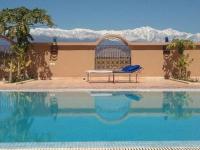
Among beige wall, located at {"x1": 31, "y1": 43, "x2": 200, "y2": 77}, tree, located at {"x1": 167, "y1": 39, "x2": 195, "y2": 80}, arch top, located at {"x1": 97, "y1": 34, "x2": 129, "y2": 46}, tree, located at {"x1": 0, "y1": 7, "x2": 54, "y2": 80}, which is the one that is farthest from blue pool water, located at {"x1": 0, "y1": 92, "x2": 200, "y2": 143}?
arch top, located at {"x1": 97, "y1": 34, "x2": 129, "y2": 46}

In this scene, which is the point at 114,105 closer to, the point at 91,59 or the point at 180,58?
the point at 180,58

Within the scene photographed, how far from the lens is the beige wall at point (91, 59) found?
2189cm

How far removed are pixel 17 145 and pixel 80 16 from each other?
48040mm

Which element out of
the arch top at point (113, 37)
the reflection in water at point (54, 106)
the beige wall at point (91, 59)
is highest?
the arch top at point (113, 37)

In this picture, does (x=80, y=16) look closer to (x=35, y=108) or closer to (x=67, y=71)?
(x=67, y=71)

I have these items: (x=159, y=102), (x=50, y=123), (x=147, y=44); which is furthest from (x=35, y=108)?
(x=147, y=44)

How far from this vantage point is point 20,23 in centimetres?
1991

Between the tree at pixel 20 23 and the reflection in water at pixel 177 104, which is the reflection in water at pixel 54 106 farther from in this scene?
the tree at pixel 20 23

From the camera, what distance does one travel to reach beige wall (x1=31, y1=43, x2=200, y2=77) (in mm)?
21891

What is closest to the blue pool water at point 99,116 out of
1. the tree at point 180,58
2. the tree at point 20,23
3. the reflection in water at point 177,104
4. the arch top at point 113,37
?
the reflection in water at point 177,104

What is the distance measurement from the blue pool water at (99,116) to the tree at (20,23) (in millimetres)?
4436

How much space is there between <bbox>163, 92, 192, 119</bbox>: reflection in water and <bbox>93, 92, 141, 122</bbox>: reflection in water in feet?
3.90

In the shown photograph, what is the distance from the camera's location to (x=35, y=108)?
13.0 m

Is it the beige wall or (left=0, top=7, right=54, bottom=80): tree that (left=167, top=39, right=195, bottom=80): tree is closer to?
the beige wall
